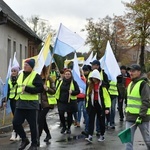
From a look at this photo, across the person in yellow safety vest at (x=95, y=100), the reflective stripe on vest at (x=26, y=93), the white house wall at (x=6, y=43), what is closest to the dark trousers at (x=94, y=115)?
the person in yellow safety vest at (x=95, y=100)

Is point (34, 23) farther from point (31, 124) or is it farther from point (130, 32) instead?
point (31, 124)

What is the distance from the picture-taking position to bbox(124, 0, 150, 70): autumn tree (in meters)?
47.0

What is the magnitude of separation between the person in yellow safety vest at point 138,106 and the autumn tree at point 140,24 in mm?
39507

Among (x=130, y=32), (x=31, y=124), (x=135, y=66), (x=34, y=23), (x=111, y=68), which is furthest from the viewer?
(x=34, y=23)

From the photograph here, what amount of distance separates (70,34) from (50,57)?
873mm

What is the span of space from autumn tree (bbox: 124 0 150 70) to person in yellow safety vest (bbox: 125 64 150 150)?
3951 centimetres

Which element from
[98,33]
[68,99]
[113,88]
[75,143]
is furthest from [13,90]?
[98,33]

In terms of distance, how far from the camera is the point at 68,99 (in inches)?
438

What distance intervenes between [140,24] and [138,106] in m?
41.4

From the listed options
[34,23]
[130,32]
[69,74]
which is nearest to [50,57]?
[69,74]

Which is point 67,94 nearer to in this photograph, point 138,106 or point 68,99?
point 68,99

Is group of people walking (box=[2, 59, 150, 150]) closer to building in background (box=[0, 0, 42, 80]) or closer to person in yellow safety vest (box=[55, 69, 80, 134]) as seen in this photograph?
person in yellow safety vest (box=[55, 69, 80, 134])

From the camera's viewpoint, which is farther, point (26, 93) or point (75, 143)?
point (75, 143)

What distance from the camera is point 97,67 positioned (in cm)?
1055
